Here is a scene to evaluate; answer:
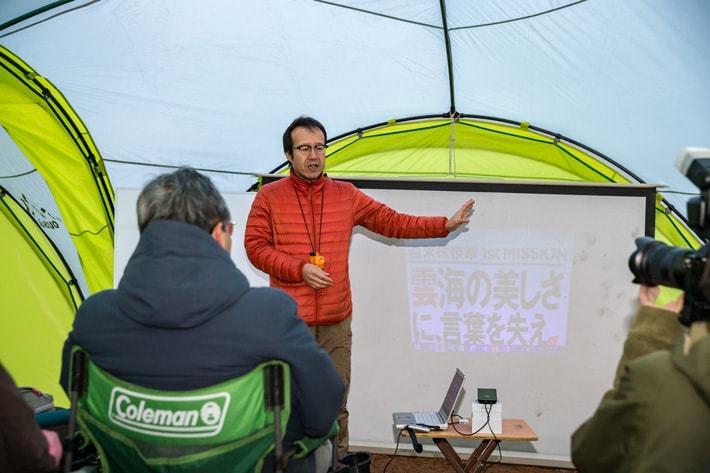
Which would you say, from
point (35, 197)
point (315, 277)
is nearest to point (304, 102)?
point (315, 277)

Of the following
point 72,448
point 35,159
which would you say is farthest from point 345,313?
point 35,159

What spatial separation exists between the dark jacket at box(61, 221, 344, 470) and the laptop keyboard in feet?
6.07

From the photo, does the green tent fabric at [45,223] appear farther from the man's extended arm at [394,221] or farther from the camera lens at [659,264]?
the camera lens at [659,264]

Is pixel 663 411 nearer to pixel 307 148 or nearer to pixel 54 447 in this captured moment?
pixel 54 447

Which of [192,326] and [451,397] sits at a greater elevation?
[192,326]

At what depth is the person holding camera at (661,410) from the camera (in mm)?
1476

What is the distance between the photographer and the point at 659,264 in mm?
1655

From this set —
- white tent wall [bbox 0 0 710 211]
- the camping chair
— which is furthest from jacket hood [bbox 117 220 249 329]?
white tent wall [bbox 0 0 710 211]

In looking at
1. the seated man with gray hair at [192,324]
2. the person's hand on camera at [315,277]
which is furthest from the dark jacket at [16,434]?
the person's hand on camera at [315,277]

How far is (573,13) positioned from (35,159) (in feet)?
9.60

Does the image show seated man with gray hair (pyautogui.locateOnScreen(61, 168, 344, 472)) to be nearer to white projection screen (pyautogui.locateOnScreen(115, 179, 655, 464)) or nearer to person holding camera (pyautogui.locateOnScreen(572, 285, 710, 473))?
person holding camera (pyautogui.locateOnScreen(572, 285, 710, 473))

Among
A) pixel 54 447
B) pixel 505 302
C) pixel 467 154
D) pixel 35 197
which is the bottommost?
pixel 505 302

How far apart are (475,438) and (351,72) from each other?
79.2 inches

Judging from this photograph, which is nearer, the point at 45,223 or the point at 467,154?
the point at 45,223
